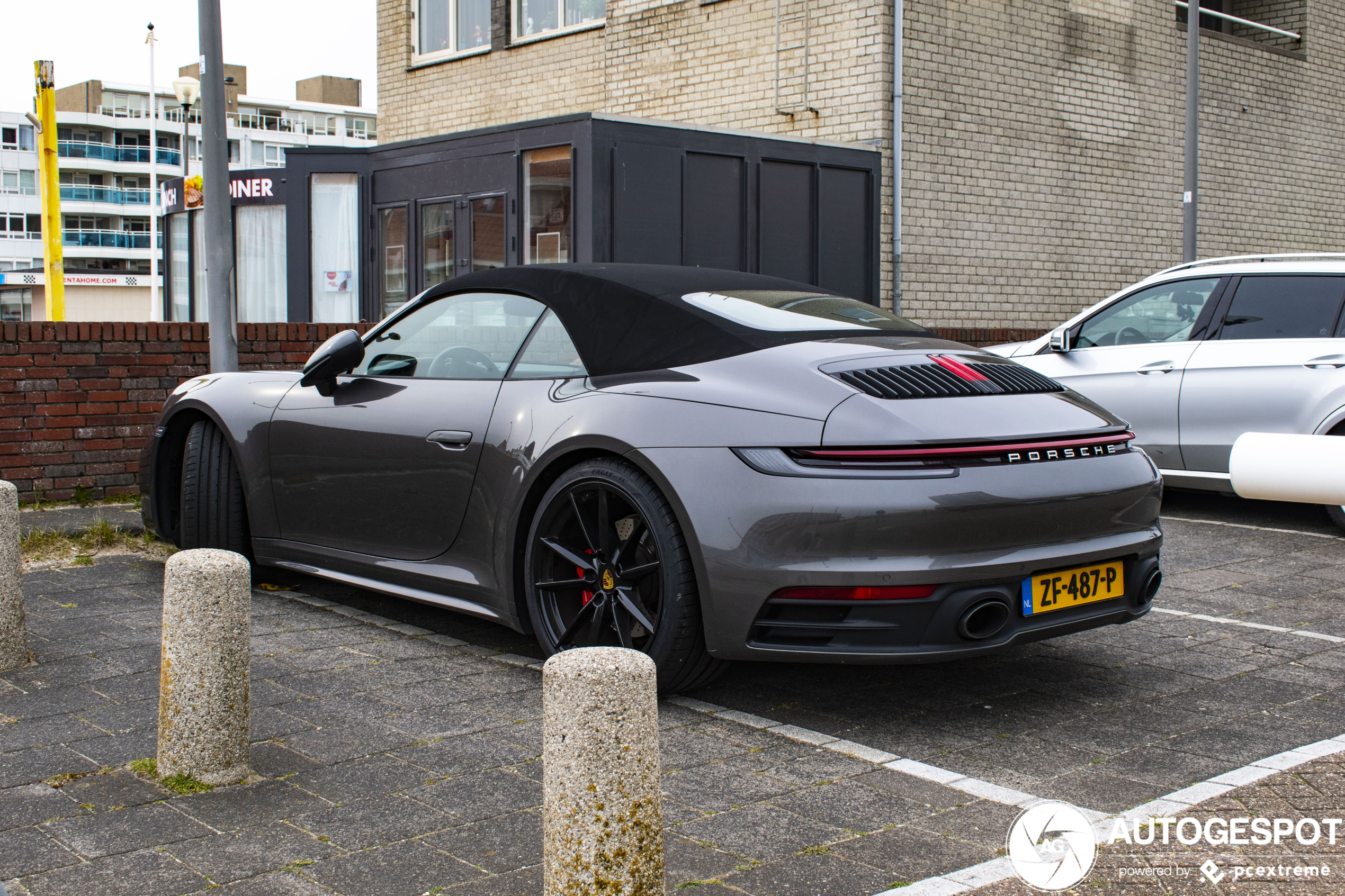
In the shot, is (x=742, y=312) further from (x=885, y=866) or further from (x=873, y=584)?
(x=885, y=866)

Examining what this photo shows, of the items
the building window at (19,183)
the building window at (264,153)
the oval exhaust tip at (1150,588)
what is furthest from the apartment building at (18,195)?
the oval exhaust tip at (1150,588)

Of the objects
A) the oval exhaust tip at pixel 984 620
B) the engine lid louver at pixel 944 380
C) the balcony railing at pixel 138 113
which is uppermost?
the balcony railing at pixel 138 113

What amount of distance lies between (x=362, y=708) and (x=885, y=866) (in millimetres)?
1848

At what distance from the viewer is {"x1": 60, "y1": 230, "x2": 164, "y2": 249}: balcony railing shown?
8531cm

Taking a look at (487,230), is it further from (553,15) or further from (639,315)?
(639,315)

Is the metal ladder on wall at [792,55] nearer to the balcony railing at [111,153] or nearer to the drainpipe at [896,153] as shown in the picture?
the drainpipe at [896,153]

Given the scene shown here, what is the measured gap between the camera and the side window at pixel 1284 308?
751 centimetres

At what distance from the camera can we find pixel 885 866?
2746mm

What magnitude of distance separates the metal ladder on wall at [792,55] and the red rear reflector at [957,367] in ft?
37.3

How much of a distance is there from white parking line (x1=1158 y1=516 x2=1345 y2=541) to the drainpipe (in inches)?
275

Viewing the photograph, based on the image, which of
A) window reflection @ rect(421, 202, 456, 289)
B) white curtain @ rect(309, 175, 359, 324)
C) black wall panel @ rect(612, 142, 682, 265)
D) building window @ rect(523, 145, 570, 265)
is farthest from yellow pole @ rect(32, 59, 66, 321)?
black wall panel @ rect(612, 142, 682, 265)

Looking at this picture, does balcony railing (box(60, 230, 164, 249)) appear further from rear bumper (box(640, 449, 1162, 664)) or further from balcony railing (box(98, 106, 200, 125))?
rear bumper (box(640, 449, 1162, 664))

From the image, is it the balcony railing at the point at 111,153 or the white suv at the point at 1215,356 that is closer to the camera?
the white suv at the point at 1215,356

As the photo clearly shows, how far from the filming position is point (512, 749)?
11.6 ft
